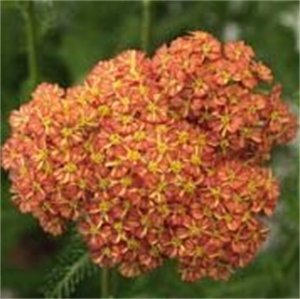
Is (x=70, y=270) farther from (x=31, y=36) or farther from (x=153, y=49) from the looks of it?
(x=153, y=49)

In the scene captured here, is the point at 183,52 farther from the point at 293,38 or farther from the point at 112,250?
the point at 293,38

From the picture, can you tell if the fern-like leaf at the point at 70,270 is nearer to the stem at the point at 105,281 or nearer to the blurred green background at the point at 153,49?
the stem at the point at 105,281

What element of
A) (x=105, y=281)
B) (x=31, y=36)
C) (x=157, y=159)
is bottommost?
(x=105, y=281)

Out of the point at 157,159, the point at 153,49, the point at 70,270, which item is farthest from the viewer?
the point at 153,49

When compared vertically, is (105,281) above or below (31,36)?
below

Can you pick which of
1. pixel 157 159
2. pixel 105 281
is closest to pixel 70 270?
pixel 105 281

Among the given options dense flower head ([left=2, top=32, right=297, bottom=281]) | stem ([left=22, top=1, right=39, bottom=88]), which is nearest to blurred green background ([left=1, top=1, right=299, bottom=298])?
stem ([left=22, top=1, right=39, bottom=88])

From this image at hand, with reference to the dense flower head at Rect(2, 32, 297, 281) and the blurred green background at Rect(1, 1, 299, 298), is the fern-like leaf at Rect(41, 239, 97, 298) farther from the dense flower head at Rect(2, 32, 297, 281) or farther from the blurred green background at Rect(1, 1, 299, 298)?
the blurred green background at Rect(1, 1, 299, 298)
